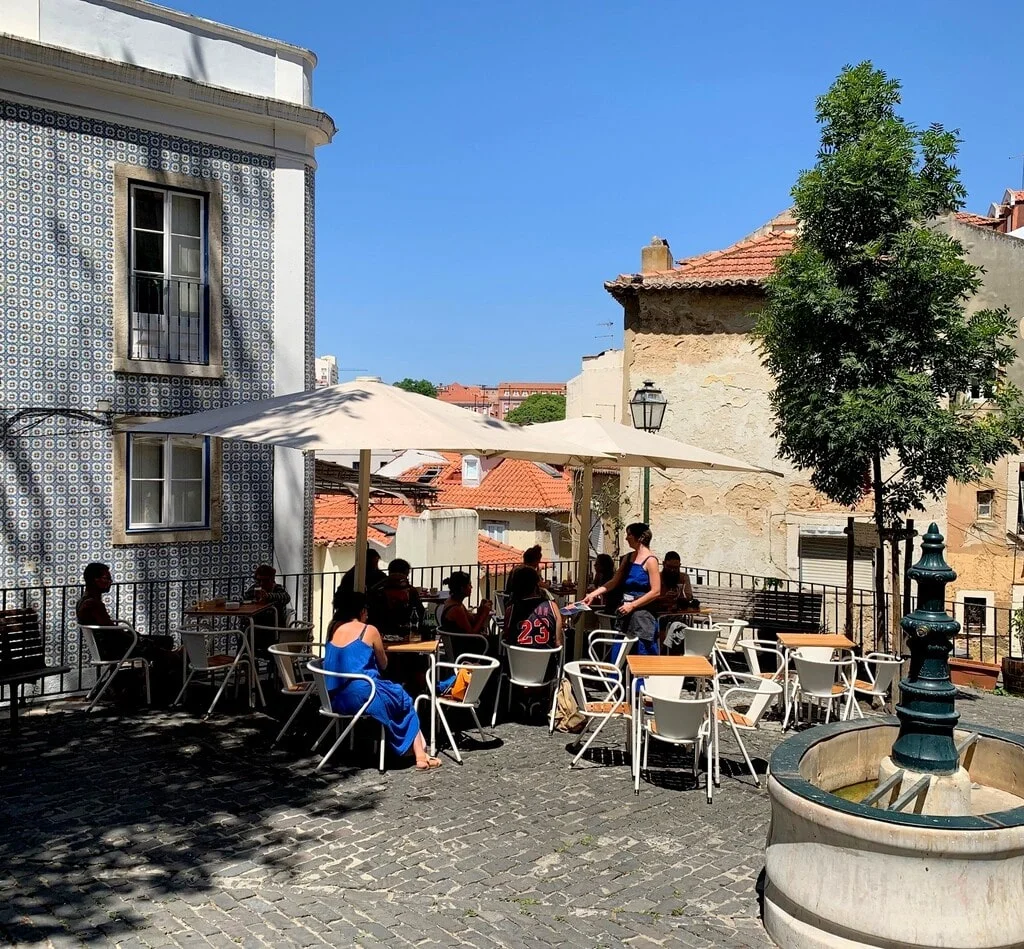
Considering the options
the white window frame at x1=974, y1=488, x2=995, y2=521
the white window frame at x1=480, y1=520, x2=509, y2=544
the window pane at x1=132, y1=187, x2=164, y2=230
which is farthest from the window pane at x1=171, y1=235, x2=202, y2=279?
the white window frame at x1=480, y1=520, x2=509, y2=544

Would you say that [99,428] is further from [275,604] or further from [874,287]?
[874,287]

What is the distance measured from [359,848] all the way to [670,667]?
2409 millimetres

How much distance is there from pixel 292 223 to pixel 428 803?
7.70 m

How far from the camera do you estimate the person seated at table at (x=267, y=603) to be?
9523mm

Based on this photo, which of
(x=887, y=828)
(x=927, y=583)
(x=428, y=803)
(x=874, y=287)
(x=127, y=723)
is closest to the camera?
(x=887, y=828)

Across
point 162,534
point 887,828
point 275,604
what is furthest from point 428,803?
point 162,534

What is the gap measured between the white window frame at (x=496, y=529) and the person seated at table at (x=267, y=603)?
2610 centimetres

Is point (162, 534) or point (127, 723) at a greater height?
point (162, 534)

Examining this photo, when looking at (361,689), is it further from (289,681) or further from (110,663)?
(110,663)

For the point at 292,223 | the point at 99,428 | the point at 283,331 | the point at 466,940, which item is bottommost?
the point at 466,940

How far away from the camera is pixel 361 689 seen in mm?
6957

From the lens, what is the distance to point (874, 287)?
31.5 feet

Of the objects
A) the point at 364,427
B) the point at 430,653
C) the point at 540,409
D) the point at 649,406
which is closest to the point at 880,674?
the point at 430,653

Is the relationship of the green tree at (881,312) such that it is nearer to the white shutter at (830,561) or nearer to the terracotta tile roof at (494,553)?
the white shutter at (830,561)
